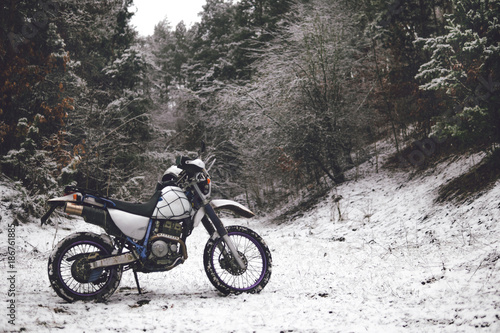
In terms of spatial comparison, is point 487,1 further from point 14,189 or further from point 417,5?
point 14,189

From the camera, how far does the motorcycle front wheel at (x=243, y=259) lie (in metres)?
4.32

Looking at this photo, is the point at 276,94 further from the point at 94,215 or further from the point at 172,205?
the point at 94,215

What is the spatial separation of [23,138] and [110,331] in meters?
9.42

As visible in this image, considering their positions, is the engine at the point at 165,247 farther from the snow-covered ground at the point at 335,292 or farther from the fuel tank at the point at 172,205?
the snow-covered ground at the point at 335,292

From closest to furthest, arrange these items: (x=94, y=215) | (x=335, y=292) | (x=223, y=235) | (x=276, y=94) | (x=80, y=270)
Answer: (x=80, y=270), (x=94, y=215), (x=335, y=292), (x=223, y=235), (x=276, y=94)

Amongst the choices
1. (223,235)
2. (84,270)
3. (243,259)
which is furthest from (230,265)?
(84,270)

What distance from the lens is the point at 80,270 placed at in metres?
3.96

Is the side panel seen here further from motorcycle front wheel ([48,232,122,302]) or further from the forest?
the forest

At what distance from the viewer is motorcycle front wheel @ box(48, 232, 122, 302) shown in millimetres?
3889

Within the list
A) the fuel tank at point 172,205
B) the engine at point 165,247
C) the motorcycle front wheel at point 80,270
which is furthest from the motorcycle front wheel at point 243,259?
the motorcycle front wheel at point 80,270

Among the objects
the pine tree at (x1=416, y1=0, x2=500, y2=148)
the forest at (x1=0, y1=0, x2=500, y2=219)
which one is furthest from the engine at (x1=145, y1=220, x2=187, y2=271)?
the pine tree at (x1=416, y1=0, x2=500, y2=148)

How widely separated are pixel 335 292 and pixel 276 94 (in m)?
12.1

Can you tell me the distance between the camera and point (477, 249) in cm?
471

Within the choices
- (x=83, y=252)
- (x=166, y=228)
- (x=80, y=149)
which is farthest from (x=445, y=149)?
(x=80, y=149)
